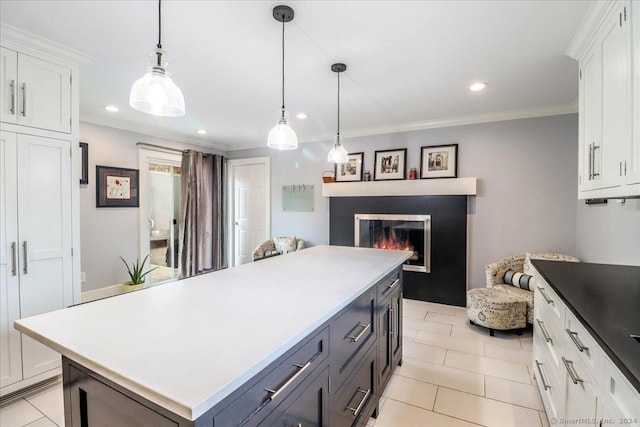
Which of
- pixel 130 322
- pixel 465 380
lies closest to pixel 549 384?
pixel 465 380

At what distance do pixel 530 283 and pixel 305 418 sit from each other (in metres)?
3.07

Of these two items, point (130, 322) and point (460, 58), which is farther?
point (460, 58)

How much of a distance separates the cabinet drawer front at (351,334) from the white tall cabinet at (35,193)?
2264 mm

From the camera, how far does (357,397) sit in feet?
5.18

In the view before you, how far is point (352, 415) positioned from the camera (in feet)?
4.96

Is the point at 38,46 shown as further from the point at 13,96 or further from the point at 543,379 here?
the point at 543,379

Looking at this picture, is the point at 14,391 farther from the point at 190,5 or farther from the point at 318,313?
the point at 190,5

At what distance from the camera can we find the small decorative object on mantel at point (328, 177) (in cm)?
474

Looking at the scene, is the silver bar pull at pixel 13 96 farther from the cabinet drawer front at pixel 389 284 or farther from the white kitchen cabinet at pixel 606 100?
the white kitchen cabinet at pixel 606 100

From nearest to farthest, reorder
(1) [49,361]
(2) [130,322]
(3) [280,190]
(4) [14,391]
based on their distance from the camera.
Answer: (2) [130,322] → (4) [14,391] → (1) [49,361] → (3) [280,190]

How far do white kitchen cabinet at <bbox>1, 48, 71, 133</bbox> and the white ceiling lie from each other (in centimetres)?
23

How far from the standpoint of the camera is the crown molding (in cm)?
195

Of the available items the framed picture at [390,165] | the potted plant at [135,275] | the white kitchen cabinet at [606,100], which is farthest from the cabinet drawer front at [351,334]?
the potted plant at [135,275]

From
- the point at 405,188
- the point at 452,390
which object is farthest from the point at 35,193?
the point at 405,188
